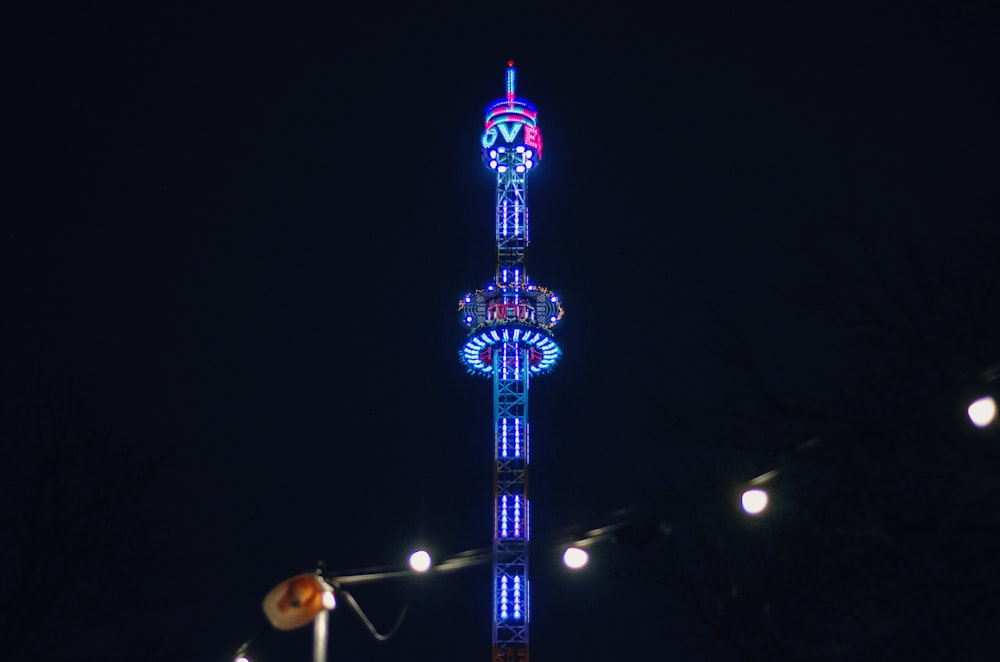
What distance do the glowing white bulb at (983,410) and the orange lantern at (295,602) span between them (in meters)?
6.48

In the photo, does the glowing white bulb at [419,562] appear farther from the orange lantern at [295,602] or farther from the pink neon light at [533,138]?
the pink neon light at [533,138]

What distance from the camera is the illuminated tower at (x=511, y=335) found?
42.9 meters

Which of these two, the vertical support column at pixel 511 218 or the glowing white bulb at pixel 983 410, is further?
the vertical support column at pixel 511 218

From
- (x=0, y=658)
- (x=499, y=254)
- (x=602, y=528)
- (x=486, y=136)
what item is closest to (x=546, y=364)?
(x=499, y=254)

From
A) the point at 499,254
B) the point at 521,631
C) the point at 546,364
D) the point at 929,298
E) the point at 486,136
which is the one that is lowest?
the point at 929,298

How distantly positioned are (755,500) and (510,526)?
34450 mm

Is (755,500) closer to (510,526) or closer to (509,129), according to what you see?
(510,526)

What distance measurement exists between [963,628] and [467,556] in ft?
15.9

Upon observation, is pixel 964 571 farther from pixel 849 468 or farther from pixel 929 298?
pixel 929 298

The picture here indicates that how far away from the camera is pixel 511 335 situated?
4750 centimetres

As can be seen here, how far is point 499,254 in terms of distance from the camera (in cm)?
4759

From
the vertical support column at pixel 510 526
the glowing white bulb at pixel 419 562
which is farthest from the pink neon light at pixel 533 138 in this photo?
the glowing white bulb at pixel 419 562

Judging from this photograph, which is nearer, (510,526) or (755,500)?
(755,500)

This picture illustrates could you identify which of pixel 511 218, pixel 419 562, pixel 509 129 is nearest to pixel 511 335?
pixel 511 218
